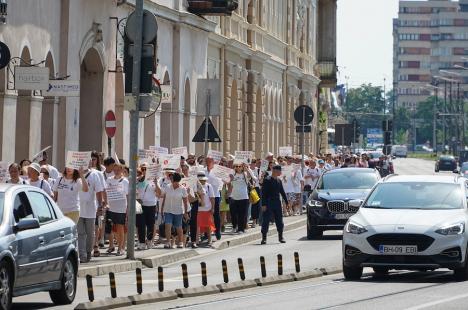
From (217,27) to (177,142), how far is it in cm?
724

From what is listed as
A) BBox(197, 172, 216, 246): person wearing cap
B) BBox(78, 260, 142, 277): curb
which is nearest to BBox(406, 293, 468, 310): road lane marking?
BBox(78, 260, 142, 277): curb

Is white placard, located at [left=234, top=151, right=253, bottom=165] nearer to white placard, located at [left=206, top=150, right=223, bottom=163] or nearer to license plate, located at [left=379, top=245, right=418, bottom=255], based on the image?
white placard, located at [left=206, top=150, right=223, bottom=163]

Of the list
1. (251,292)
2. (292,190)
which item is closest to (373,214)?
(251,292)

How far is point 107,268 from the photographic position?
26.0 metres

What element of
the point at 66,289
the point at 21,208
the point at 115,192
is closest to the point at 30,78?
the point at 115,192

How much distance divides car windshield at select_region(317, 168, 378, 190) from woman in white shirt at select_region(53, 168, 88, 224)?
12.4m

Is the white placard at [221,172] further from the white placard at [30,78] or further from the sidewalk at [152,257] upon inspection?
the white placard at [30,78]

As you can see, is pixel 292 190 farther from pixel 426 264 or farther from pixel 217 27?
pixel 426 264

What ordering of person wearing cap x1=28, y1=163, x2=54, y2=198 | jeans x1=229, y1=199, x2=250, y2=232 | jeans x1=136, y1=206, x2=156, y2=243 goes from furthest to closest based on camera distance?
jeans x1=229, y1=199, x2=250, y2=232, jeans x1=136, y1=206, x2=156, y2=243, person wearing cap x1=28, y1=163, x2=54, y2=198

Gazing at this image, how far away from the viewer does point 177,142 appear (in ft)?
162

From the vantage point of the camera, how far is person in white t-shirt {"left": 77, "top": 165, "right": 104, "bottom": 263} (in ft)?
88.7

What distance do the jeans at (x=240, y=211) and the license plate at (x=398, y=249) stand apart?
49.9 ft

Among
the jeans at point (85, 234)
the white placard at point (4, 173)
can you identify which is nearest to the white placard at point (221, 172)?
the jeans at point (85, 234)

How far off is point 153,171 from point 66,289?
12074 millimetres
